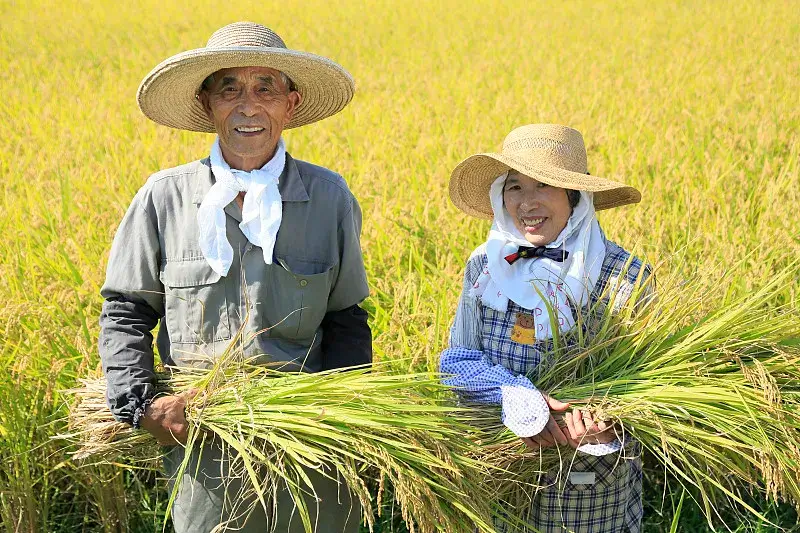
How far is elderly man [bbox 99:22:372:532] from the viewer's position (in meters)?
1.88

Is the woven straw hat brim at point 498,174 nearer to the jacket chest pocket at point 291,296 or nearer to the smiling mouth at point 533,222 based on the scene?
the smiling mouth at point 533,222

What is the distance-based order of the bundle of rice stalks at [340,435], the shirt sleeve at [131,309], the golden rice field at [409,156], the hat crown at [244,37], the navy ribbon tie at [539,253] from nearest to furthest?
the bundle of rice stalks at [340,435] < the shirt sleeve at [131,309] < the hat crown at [244,37] < the navy ribbon tie at [539,253] < the golden rice field at [409,156]

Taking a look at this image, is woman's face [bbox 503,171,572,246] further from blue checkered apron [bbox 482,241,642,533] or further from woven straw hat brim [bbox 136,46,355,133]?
woven straw hat brim [bbox 136,46,355,133]

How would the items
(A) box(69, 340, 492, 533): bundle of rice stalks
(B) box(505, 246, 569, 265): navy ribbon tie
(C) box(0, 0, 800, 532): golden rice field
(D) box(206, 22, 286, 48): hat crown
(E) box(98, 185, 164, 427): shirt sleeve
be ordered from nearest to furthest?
(A) box(69, 340, 492, 533): bundle of rice stalks
(E) box(98, 185, 164, 427): shirt sleeve
(D) box(206, 22, 286, 48): hat crown
(B) box(505, 246, 569, 265): navy ribbon tie
(C) box(0, 0, 800, 532): golden rice field

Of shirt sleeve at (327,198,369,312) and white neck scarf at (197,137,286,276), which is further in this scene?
shirt sleeve at (327,198,369,312)

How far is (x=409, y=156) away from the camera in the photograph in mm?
4730

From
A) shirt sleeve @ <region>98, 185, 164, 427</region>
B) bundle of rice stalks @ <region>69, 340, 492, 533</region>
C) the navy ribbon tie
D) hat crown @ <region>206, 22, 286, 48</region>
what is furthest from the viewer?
the navy ribbon tie

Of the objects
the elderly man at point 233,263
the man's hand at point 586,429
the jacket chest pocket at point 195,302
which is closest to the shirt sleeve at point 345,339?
the elderly man at point 233,263

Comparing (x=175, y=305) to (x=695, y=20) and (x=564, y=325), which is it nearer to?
(x=564, y=325)

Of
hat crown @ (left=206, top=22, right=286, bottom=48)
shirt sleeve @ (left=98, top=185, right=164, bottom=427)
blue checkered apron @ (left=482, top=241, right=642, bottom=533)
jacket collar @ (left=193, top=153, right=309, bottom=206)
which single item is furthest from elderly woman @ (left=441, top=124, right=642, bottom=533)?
shirt sleeve @ (left=98, top=185, right=164, bottom=427)

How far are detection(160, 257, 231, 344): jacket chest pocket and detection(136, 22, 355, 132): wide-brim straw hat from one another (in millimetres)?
428

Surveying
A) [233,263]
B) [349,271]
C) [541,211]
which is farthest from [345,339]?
[541,211]

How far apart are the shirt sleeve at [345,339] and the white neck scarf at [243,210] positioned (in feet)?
0.84

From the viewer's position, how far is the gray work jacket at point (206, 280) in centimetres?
191
